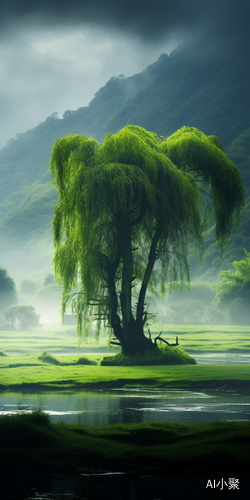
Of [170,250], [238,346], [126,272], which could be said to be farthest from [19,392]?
[238,346]

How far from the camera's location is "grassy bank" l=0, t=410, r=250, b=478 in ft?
28.4

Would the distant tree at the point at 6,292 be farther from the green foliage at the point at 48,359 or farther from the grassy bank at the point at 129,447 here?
the grassy bank at the point at 129,447

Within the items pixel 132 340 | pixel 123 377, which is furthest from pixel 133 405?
pixel 132 340

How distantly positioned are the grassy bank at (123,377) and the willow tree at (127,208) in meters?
2.71

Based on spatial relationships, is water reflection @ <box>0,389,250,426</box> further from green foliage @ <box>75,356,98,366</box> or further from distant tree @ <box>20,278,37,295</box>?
distant tree @ <box>20,278,37,295</box>

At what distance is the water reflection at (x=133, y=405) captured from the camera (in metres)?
12.9

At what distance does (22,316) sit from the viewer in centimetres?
8512

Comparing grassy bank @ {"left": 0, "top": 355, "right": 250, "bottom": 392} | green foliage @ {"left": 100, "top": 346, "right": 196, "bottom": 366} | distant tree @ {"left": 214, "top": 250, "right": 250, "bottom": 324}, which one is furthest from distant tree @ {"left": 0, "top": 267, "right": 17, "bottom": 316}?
grassy bank @ {"left": 0, "top": 355, "right": 250, "bottom": 392}

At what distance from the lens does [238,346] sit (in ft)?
166

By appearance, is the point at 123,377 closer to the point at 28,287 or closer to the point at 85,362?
the point at 85,362

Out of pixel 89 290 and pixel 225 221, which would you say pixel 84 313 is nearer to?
pixel 89 290

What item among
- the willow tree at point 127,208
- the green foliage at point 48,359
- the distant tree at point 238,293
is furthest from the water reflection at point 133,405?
the distant tree at point 238,293

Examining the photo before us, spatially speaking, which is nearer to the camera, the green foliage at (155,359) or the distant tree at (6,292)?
the green foliage at (155,359)

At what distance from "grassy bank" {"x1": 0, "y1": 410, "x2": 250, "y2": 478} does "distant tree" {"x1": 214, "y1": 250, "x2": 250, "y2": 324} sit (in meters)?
87.8
